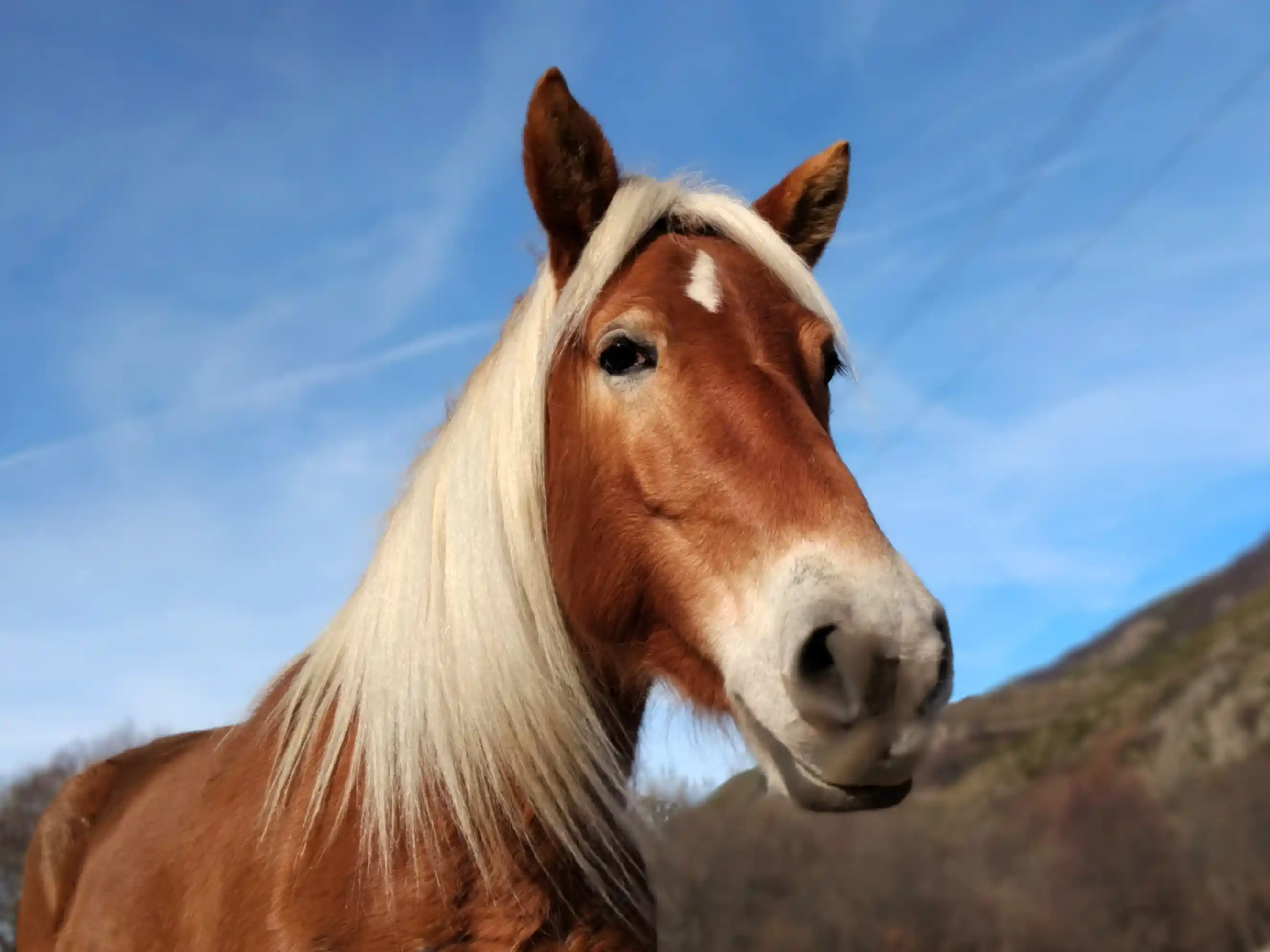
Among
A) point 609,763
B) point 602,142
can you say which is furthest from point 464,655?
point 602,142

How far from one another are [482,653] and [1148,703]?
15.1 m

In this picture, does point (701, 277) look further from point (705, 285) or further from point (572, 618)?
point (572, 618)

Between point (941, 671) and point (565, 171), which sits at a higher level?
point (565, 171)

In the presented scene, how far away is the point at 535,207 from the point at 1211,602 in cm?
1120

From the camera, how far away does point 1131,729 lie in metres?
15.0

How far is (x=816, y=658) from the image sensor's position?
63.4 inches

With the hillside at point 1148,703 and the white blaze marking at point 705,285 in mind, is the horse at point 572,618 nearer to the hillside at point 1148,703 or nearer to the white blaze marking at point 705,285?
the white blaze marking at point 705,285

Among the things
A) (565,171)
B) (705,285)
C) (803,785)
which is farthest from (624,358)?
(803,785)

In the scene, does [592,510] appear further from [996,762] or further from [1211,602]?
[996,762]

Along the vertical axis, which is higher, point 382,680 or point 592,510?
point 592,510

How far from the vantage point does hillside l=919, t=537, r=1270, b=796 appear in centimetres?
1259

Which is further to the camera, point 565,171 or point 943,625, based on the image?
point 565,171

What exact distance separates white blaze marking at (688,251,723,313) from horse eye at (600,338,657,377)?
184 mm

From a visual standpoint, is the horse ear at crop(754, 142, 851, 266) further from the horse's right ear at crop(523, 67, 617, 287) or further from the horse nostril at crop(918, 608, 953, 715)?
the horse nostril at crop(918, 608, 953, 715)
